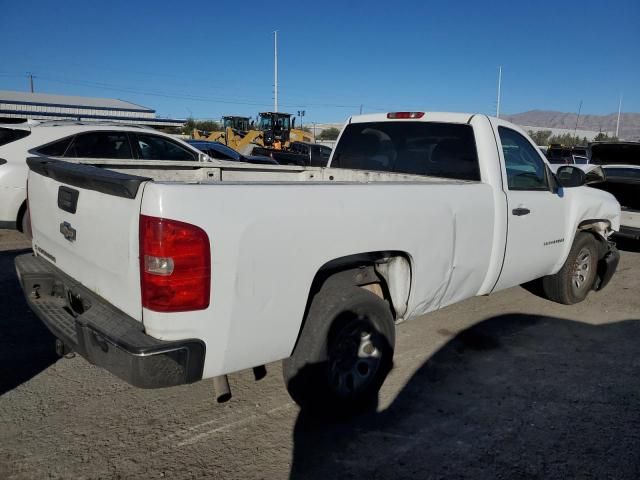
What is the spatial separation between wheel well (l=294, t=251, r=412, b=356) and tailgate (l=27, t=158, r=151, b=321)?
1054mm

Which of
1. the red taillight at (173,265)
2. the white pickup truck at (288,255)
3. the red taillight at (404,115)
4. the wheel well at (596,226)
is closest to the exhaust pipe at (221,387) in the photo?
the white pickup truck at (288,255)

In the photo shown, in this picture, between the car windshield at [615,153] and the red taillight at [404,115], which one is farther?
the car windshield at [615,153]

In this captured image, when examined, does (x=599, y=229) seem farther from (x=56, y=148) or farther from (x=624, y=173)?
(x=56, y=148)

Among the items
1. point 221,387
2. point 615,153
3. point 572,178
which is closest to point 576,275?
point 572,178

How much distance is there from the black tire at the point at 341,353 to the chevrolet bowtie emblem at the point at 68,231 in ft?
4.73

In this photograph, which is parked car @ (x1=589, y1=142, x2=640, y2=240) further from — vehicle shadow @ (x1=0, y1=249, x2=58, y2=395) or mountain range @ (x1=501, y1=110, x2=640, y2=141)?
mountain range @ (x1=501, y1=110, x2=640, y2=141)

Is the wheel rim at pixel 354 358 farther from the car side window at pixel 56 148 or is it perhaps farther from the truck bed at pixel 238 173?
the car side window at pixel 56 148

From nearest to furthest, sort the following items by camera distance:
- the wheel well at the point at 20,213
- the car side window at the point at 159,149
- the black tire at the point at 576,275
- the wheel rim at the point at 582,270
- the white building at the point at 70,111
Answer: the black tire at the point at 576,275
the wheel rim at the point at 582,270
the wheel well at the point at 20,213
the car side window at the point at 159,149
the white building at the point at 70,111

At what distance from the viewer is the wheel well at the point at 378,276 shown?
3.07 meters

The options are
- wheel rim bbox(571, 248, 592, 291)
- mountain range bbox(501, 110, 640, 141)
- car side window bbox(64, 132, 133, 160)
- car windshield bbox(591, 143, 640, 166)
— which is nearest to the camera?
wheel rim bbox(571, 248, 592, 291)

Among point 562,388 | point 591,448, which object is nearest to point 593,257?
point 562,388

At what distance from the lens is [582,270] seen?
5.59m

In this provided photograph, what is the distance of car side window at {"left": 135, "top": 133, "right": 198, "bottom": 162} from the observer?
24.8ft

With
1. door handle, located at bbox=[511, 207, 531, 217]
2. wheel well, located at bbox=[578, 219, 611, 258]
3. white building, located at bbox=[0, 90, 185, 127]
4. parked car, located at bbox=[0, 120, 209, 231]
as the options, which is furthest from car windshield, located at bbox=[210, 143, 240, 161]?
white building, located at bbox=[0, 90, 185, 127]
